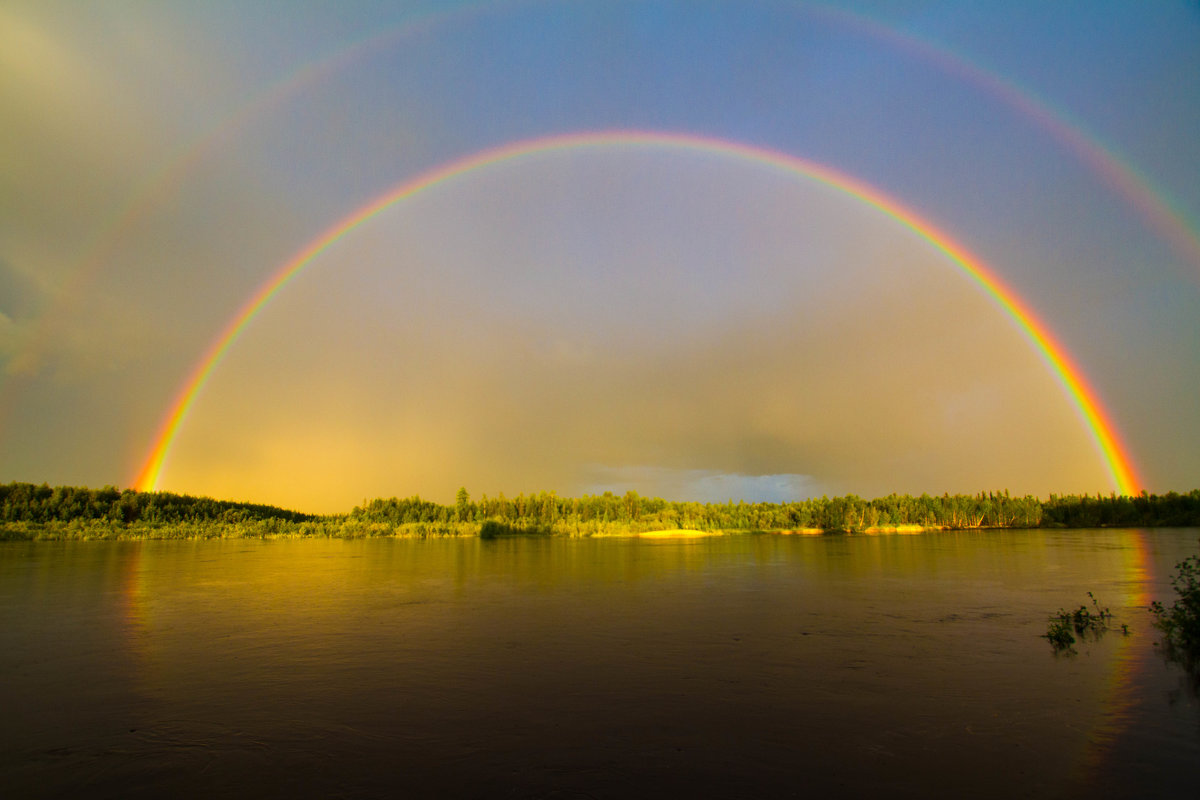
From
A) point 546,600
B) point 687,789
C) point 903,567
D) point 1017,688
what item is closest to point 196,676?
point 687,789

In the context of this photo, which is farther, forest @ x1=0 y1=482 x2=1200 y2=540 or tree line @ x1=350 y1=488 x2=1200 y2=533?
tree line @ x1=350 y1=488 x2=1200 y2=533

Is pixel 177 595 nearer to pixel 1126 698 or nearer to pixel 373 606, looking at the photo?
pixel 373 606

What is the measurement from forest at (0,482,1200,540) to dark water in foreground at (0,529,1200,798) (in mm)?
94788

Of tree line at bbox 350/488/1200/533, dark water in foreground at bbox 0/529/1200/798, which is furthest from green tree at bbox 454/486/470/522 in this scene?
dark water in foreground at bbox 0/529/1200/798

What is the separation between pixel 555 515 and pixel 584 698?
147 meters

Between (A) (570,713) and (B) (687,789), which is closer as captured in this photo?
(B) (687,789)

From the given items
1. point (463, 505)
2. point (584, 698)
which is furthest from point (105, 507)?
point (584, 698)

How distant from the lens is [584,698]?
1530 cm

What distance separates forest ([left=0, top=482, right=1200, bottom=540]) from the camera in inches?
4653

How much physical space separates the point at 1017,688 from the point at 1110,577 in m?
35.0

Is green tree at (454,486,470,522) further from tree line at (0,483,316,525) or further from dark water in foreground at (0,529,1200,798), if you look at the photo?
dark water in foreground at (0,529,1200,798)

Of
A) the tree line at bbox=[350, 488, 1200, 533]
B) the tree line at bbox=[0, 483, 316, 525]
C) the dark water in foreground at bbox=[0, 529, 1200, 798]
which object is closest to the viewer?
the dark water in foreground at bbox=[0, 529, 1200, 798]

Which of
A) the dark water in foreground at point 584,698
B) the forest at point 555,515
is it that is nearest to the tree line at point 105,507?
the forest at point 555,515

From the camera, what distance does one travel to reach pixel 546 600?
32.9 metres
